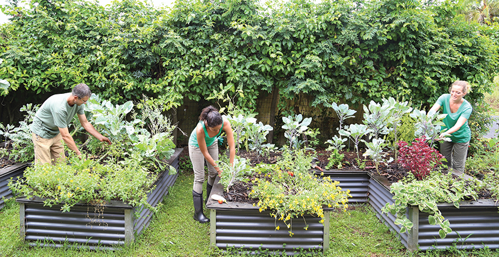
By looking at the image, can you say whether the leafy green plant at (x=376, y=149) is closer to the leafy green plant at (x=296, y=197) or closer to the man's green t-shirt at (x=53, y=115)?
the leafy green plant at (x=296, y=197)

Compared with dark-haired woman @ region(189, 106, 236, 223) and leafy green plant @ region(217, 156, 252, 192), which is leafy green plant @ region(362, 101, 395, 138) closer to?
leafy green plant @ region(217, 156, 252, 192)

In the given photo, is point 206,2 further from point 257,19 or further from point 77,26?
point 77,26

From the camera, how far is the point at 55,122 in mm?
3025

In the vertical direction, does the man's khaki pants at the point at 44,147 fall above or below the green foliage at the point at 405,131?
below

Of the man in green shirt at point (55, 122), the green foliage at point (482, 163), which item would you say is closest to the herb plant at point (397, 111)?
the green foliage at point (482, 163)

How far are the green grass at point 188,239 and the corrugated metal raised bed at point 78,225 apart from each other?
8 centimetres

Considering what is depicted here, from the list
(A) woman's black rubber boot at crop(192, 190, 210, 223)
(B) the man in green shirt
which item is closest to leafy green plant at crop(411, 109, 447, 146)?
(A) woman's black rubber boot at crop(192, 190, 210, 223)

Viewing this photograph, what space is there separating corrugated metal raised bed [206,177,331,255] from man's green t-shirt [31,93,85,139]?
185 cm

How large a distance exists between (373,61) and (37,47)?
5.54 metres

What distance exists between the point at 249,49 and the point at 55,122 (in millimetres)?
2957

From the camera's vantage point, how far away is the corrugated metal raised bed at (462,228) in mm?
2707

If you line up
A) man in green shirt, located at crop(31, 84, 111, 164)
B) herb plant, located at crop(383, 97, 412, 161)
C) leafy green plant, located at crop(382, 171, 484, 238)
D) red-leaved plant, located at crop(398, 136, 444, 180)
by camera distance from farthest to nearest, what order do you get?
herb plant, located at crop(383, 97, 412, 161) < red-leaved plant, located at crop(398, 136, 444, 180) < man in green shirt, located at crop(31, 84, 111, 164) < leafy green plant, located at crop(382, 171, 484, 238)

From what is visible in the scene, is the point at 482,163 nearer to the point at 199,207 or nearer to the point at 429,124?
the point at 429,124

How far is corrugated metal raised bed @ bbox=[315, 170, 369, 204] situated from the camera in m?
3.76
